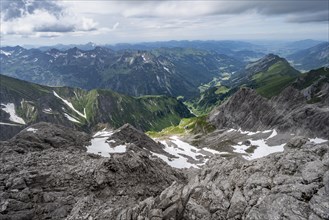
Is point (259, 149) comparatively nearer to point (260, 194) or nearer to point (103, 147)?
point (103, 147)

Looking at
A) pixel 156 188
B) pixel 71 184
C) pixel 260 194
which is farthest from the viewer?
pixel 156 188

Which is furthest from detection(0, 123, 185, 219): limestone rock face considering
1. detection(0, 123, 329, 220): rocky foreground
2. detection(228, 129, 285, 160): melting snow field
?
detection(228, 129, 285, 160): melting snow field

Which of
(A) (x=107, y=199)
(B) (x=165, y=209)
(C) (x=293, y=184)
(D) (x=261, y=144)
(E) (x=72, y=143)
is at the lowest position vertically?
(D) (x=261, y=144)

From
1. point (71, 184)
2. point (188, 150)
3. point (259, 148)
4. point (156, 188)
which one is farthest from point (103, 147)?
point (259, 148)

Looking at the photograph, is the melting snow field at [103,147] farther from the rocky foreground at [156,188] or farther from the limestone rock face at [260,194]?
the limestone rock face at [260,194]

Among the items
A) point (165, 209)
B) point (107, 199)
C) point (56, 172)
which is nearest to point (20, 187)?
point (56, 172)

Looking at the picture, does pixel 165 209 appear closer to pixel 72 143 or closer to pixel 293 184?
pixel 293 184

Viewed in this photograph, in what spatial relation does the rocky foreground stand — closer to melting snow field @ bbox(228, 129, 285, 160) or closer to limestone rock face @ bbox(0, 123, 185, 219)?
limestone rock face @ bbox(0, 123, 185, 219)

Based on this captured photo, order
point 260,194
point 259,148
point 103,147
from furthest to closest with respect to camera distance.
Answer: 1. point 259,148
2. point 103,147
3. point 260,194

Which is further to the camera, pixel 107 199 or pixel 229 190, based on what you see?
pixel 107 199
